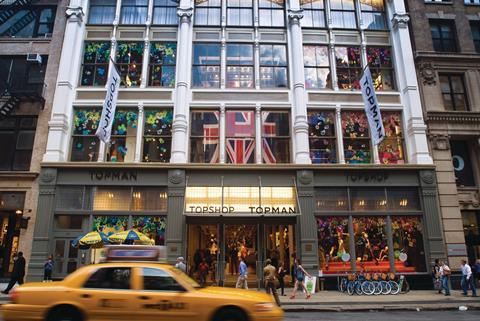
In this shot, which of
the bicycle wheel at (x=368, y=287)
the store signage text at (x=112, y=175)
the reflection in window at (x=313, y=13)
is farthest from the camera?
the reflection in window at (x=313, y=13)

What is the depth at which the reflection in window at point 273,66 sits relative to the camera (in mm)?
21656

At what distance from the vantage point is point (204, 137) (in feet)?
67.3

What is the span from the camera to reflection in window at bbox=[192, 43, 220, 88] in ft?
70.7

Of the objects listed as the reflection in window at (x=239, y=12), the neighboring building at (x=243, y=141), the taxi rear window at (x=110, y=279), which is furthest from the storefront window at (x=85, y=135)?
the taxi rear window at (x=110, y=279)

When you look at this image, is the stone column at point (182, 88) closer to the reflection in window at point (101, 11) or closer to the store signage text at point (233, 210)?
the store signage text at point (233, 210)

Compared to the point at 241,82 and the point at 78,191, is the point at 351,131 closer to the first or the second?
the point at 241,82

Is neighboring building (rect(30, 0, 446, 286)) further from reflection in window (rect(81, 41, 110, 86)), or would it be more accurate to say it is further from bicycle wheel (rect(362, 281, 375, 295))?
bicycle wheel (rect(362, 281, 375, 295))

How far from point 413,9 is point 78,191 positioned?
896 inches

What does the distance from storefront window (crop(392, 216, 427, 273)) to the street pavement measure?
608cm

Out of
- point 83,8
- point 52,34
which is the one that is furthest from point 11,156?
point 83,8

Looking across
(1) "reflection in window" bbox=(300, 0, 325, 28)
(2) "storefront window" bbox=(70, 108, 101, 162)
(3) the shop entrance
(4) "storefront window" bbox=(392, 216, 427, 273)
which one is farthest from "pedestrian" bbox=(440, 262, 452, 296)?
(2) "storefront window" bbox=(70, 108, 101, 162)

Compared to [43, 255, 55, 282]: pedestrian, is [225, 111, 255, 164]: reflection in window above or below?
above

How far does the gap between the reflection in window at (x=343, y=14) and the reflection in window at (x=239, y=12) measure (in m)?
5.22

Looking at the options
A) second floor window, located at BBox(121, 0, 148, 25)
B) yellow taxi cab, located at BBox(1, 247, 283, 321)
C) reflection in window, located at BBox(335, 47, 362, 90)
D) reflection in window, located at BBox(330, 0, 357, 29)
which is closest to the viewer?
yellow taxi cab, located at BBox(1, 247, 283, 321)
